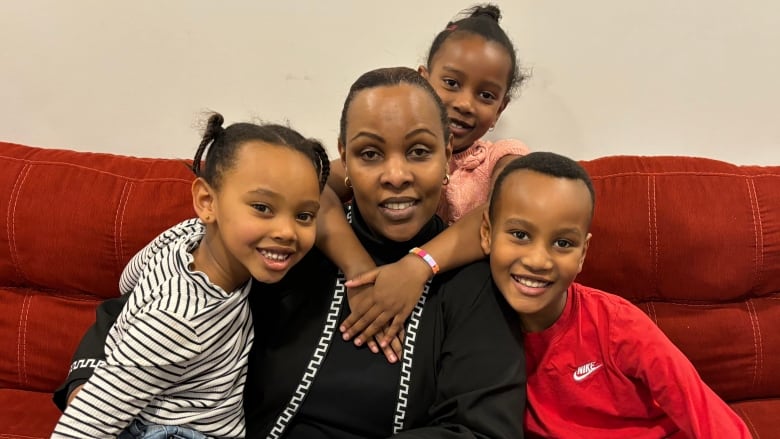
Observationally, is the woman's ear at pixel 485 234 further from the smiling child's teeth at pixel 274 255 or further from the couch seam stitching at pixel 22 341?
the couch seam stitching at pixel 22 341

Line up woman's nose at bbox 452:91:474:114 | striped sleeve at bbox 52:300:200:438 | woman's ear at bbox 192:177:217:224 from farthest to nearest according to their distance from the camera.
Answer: woman's nose at bbox 452:91:474:114
woman's ear at bbox 192:177:217:224
striped sleeve at bbox 52:300:200:438

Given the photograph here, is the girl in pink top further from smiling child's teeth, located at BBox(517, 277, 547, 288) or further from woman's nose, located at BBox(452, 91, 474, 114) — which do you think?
smiling child's teeth, located at BBox(517, 277, 547, 288)

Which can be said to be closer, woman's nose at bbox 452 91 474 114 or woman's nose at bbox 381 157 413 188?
woman's nose at bbox 381 157 413 188

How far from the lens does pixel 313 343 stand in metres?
1.12

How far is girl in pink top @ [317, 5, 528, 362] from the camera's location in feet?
3.57

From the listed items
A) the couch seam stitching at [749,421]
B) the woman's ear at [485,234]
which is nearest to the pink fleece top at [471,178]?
the woman's ear at [485,234]

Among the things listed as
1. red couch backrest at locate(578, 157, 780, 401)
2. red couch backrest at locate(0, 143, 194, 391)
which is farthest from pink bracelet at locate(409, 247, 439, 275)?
red couch backrest at locate(0, 143, 194, 391)

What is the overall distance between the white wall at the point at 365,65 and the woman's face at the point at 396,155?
0.62 m

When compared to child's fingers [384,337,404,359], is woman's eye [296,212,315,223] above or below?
above

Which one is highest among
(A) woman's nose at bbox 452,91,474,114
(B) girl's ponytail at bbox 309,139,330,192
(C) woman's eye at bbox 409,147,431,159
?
(A) woman's nose at bbox 452,91,474,114

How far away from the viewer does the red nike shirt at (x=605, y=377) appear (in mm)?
1119

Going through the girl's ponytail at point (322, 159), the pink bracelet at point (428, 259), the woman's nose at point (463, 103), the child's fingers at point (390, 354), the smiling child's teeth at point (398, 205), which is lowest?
the child's fingers at point (390, 354)

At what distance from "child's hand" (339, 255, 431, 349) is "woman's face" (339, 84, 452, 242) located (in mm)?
73

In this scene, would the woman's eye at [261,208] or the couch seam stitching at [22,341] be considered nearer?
the woman's eye at [261,208]
